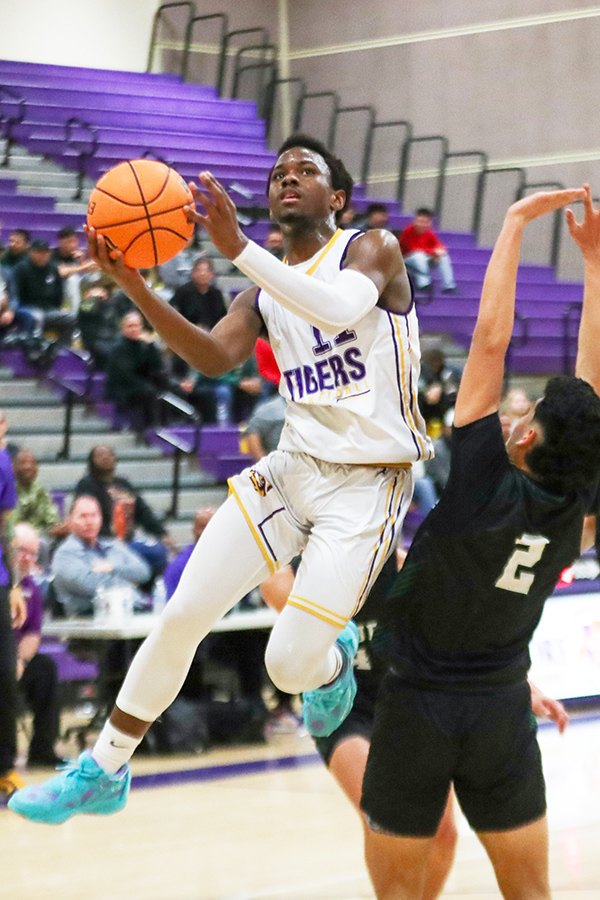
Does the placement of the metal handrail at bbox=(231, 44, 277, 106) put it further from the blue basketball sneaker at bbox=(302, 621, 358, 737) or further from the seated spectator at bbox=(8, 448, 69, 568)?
the blue basketball sneaker at bbox=(302, 621, 358, 737)

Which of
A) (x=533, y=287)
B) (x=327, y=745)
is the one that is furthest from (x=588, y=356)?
(x=533, y=287)

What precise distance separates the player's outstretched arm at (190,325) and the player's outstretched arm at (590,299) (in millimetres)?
1047

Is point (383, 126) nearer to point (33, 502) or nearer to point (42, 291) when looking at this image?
point (42, 291)

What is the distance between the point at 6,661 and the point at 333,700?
3.36m

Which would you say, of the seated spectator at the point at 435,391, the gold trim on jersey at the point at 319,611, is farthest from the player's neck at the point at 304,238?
the seated spectator at the point at 435,391

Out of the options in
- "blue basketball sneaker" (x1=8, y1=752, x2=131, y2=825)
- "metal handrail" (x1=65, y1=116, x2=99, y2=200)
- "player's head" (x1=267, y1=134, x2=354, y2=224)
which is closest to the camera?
"blue basketball sneaker" (x1=8, y1=752, x2=131, y2=825)

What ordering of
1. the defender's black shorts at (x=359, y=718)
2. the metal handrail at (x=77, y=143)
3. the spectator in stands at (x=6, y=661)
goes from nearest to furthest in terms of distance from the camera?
1. the defender's black shorts at (x=359, y=718)
2. the spectator in stands at (x=6, y=661)
3. the metal handrail at (x=77, y=143)

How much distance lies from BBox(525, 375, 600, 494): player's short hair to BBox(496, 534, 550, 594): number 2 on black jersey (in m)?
0.15

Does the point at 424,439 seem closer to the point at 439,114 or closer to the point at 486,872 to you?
the point at 486,872

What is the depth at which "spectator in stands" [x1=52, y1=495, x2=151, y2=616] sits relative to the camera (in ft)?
31.3

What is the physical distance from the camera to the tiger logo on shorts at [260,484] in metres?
4.57

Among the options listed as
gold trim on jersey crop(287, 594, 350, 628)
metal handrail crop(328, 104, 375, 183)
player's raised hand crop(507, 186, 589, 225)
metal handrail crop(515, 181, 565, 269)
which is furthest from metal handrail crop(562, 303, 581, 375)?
player's raised hand crop(507, 186, 589, 225)

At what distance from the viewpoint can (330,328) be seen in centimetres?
424

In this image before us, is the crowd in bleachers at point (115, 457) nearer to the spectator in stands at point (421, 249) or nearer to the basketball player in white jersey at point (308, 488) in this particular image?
the spectator in stands at point (421, 249)
